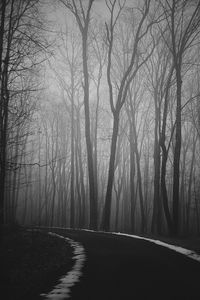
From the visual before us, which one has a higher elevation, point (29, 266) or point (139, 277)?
point (139, 277)

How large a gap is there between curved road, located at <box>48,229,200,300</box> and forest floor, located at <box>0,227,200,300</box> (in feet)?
1.67

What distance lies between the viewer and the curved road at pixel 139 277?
3.77 m

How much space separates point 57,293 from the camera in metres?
3.87

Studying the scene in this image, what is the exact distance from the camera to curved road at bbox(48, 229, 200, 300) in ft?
12.4

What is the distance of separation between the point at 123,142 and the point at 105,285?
103 feet

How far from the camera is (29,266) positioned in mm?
6844

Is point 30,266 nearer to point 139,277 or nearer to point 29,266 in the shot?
point 29,266

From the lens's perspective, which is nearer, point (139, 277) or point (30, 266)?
point (139, 277)

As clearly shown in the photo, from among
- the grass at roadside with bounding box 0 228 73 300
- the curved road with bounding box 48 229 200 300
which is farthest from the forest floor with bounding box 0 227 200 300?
the curved road with bounding box 48 229 200 300

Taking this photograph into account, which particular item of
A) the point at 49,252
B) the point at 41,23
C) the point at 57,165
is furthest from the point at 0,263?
the point at 57,165

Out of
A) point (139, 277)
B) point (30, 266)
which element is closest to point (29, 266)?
point (30, 266)

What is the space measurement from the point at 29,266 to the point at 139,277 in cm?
307

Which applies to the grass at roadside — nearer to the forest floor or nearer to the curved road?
the forest floor

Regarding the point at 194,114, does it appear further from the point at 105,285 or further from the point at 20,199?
the point at 20,199
